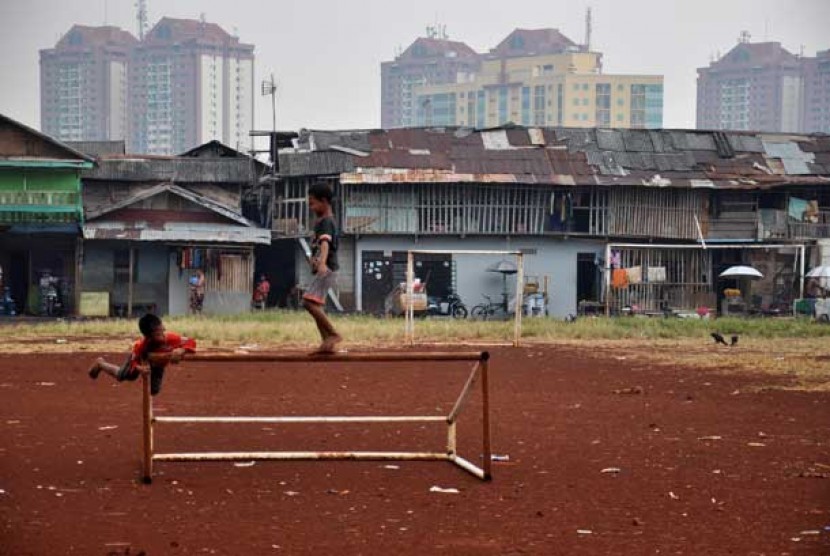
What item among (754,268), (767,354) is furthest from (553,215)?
(767,354)

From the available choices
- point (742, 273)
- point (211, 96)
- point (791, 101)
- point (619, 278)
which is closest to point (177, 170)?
point (619, 278)

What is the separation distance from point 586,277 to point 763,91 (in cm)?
11715

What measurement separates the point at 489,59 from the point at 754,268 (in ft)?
364

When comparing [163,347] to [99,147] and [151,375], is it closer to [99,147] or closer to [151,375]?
[151,375]

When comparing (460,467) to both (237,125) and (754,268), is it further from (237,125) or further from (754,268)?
(237,125)

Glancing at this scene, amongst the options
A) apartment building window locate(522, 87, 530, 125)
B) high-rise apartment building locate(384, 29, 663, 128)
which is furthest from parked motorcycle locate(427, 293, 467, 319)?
apartment building window locate(522, 87, 530, 125)

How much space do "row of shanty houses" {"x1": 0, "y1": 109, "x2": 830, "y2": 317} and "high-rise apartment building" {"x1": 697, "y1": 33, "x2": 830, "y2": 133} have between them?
110607mm

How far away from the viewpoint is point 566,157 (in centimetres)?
4022

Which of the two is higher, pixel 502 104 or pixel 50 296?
pixel 502 104

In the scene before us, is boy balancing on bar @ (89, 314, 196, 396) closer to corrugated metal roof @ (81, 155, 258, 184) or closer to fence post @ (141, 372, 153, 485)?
fence post @ (141, 372, 153, 485)

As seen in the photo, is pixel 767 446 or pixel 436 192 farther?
pixel 436 192

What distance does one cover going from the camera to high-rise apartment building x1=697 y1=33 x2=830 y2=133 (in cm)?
14788

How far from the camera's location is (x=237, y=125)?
15662cm

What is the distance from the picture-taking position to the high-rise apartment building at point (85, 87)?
147m
